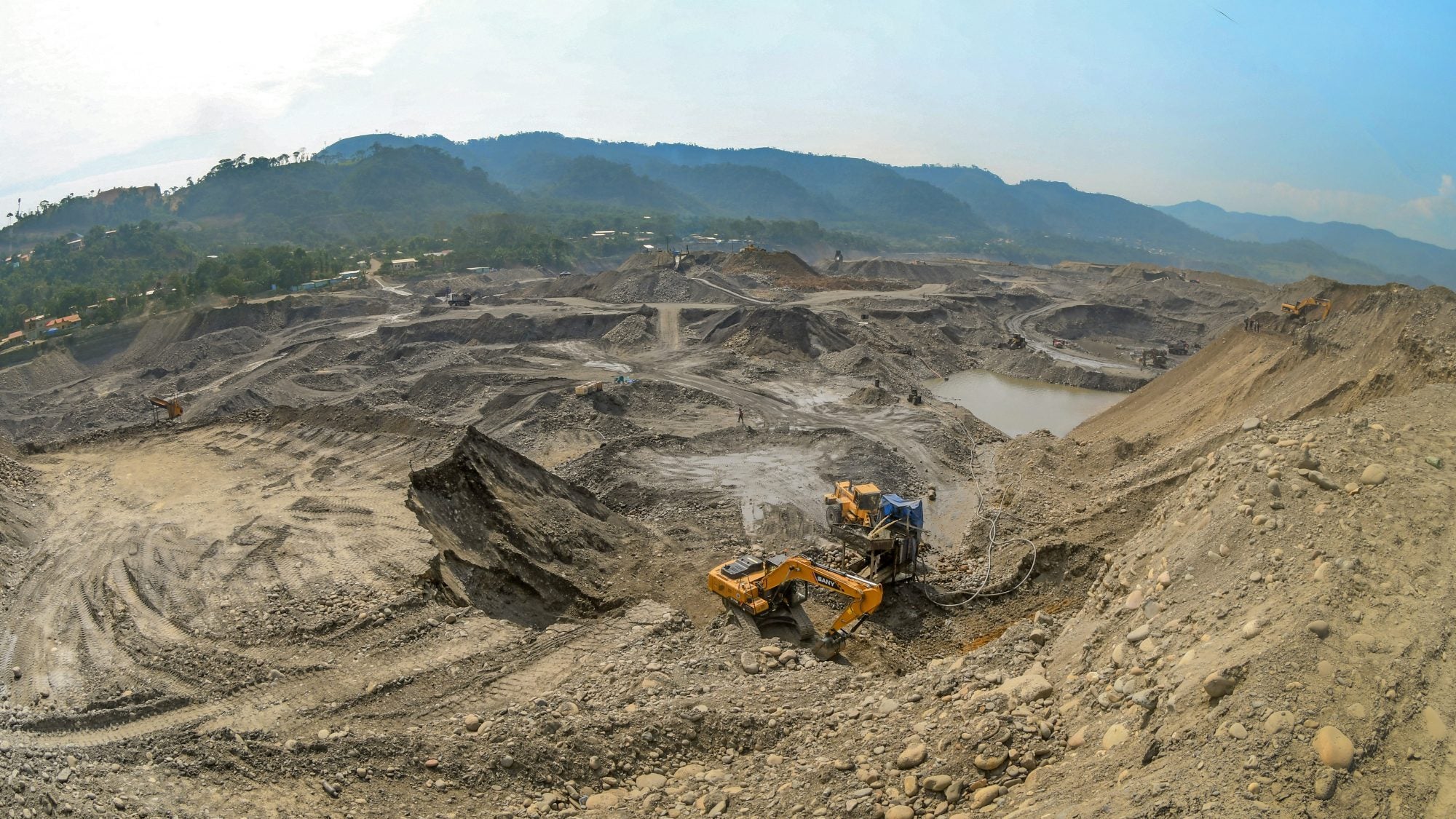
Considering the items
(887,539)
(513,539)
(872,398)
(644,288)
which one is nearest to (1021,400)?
(872,398)

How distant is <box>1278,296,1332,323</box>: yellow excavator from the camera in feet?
101

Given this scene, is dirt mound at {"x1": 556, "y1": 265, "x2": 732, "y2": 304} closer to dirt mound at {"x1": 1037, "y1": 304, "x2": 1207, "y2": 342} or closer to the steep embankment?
dirt mound at {"x1": 1037, "y1": 304, "x2": 1207, "y2": 342}

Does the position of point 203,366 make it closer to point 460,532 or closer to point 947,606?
point 460,532

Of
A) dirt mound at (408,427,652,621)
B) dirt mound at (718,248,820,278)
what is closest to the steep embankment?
dirt mound at (408,427,652,621)

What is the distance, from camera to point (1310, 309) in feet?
107

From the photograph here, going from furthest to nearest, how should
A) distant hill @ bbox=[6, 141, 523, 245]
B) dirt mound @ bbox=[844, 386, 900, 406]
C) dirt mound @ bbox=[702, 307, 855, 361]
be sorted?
distant hill @ bbox=[6, 141, 523, 245]
dirt mound @ bbox=[702, 307, 855, 361]
dirt mound @ bbox=[844, 386, 900, 406]

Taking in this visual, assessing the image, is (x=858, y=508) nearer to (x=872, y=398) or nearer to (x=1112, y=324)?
(x=872, y=398)

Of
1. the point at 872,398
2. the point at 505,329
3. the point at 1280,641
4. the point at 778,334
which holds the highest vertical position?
the point at 505,329

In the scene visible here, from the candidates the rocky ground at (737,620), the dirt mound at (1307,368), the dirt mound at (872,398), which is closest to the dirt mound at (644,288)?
the dirt mound at (872,398)

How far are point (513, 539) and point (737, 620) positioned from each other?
4700mm

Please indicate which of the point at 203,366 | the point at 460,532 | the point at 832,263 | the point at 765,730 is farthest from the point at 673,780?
the point at 832,263

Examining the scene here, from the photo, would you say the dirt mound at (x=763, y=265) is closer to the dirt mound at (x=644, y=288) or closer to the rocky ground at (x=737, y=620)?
the dirt mound at (x=644, y=288)

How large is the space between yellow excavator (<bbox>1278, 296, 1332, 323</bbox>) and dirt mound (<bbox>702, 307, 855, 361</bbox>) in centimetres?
1993

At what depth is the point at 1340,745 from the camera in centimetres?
536
